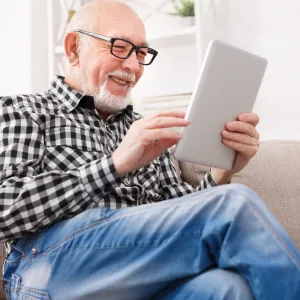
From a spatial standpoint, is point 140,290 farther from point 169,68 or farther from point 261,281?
point 169,68

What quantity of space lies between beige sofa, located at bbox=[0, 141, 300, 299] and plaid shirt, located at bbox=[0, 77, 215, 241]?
0.58 ft

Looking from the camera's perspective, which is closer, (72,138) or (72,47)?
(72,138)

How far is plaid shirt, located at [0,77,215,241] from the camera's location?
1.04 m

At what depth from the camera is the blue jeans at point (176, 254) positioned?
2.64ft

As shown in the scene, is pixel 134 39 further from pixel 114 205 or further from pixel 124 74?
pixel 114 205

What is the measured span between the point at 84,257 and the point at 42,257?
12 cm

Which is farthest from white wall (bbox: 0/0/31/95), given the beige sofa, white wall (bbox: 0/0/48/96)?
the beige sofa

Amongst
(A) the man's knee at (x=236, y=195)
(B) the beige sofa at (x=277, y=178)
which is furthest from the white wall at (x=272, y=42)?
(A) the man's knee at (x=236, y=195)

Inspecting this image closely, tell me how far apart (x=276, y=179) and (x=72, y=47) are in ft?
2.45

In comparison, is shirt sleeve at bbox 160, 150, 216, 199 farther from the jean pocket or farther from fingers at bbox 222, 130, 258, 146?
the jean pocket

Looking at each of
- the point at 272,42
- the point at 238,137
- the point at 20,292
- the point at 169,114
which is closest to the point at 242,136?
the point at 238,137

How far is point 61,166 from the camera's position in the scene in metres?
1.22

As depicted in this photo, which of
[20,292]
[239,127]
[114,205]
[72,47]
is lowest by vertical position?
[20,292]

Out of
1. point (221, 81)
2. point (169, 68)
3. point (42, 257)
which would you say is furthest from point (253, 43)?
point (42, 257)
